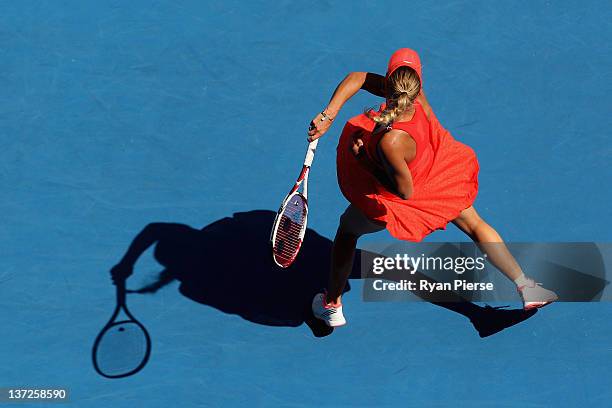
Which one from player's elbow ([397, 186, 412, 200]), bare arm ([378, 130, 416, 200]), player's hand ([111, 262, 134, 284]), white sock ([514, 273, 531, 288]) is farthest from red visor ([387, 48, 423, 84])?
player's hand ([111, 262, 134, 284])

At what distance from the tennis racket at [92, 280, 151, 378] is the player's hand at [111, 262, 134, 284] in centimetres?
18

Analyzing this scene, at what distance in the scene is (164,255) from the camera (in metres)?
5.43

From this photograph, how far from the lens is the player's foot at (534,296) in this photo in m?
4.94

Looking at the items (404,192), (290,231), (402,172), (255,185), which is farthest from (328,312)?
(402,172)

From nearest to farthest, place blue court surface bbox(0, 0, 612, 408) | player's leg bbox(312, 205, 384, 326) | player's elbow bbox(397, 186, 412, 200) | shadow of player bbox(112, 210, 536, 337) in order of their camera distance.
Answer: player's elbow bbox(397, 186, 412, 200)
player's leg bbox(312, 205, 384, 326)
blue court surface bbox(0, 0, 612, 408)
shadow of player bbox(112, 210, 536, 337)

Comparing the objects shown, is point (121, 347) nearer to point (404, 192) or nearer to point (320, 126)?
point (320, 126)

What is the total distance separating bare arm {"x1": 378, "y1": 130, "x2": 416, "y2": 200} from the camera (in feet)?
13.3

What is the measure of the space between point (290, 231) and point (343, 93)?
2.99 feet

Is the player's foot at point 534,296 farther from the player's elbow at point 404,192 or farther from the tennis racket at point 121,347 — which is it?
the tennis racket at point 121,347

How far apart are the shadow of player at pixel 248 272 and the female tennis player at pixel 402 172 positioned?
0.40 m

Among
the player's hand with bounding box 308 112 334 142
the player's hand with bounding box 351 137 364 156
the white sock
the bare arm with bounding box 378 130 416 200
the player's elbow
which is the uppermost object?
the player's hand with bounding box 308 112 334 142

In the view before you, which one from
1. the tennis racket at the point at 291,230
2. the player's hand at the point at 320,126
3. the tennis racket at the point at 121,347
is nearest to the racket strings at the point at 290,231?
the tennis racket at the point at 291,230

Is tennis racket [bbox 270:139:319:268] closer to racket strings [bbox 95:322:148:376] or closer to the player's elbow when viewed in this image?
the player's elbow

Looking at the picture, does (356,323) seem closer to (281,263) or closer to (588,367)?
(281,263)
